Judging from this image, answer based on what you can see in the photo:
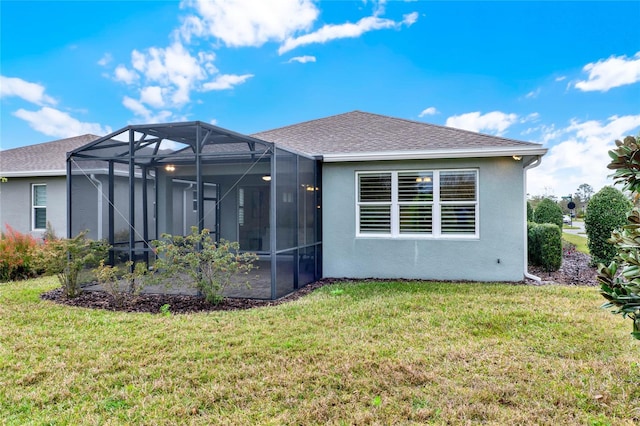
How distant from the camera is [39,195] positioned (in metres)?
12.0

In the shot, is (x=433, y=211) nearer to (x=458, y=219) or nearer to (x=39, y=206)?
(x=458, y=219)

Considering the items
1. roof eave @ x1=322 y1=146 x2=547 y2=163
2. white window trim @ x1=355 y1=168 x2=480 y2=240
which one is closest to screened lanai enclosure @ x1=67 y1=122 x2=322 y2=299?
roof eave @ x1=322 y1=146 x2=547 y2=163

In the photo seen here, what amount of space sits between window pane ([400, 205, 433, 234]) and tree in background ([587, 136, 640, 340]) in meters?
5.74

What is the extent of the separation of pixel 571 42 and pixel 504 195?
Result: 7972mm

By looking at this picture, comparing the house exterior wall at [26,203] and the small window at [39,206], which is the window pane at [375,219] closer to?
the house exterior wall at [26,203]

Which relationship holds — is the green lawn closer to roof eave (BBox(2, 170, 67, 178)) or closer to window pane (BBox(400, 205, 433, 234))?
window pane (BBox(400, 205, 433, 234))

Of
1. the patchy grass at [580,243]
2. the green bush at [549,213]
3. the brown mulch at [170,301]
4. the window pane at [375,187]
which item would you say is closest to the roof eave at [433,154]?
the window pane at [375,187]

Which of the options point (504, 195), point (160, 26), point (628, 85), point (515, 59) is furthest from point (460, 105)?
point (160, 26)

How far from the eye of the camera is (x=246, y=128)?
20094 millimetres

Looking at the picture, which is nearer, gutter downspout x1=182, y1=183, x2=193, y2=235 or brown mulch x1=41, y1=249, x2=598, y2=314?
brown mulch x1=41, y1=249, x2=598, y2=314

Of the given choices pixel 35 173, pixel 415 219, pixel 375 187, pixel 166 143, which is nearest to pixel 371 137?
pixel 375 187

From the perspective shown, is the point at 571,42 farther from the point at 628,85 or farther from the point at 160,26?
the point at 160,26

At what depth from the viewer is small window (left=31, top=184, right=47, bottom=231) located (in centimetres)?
1195

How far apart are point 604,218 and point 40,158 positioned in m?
18.2
